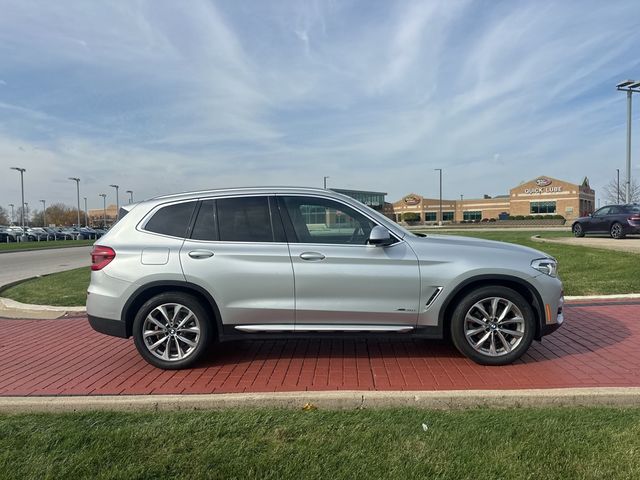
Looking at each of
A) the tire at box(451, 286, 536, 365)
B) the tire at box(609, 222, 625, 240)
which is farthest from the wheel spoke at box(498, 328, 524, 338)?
the tire at box(609, 222, 625, 240)

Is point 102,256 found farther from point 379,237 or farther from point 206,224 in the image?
point 379,237

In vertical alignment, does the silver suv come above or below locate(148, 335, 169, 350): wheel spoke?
above


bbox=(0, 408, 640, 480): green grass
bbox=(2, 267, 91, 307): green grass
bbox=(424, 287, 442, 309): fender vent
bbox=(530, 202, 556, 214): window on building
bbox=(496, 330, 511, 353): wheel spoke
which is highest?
bbox=(530, 202, 556, 214): window on building

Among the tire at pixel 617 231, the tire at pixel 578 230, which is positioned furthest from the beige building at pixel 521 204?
the tire at pixel 617 231

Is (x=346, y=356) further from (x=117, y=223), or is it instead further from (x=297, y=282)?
(x=117, y=223)

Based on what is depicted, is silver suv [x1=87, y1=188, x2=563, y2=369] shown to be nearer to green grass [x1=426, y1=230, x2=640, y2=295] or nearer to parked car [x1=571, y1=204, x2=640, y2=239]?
green grass [x1=426, y1=230, x2=640, y2=295]

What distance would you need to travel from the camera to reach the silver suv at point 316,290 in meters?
4.30

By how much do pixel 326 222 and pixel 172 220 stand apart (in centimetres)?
157

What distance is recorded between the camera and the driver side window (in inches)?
177

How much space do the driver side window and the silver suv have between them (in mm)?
24

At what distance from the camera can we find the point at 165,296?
437 centimetres

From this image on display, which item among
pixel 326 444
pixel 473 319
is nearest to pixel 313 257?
pixel 473 319

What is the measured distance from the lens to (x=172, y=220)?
15.0 ft

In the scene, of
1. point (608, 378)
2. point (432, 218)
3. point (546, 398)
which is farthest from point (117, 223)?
point (432, 218)
